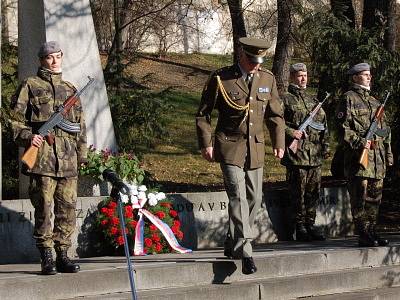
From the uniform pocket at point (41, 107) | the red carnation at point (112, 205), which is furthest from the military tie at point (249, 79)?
the red carnation at point (112, 205)

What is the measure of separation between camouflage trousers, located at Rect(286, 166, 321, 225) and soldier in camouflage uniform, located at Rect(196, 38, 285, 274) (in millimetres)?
2754

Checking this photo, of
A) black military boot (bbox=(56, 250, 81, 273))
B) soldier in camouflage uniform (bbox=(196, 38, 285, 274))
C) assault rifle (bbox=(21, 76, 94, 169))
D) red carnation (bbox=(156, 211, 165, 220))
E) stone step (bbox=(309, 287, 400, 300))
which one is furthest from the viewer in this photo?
red carnation (bbox=(156, 211, 165, 220))

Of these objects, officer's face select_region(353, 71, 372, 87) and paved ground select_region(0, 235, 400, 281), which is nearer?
paved ground select_region(0, 235, 400, 281)

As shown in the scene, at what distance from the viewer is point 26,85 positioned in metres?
8.30

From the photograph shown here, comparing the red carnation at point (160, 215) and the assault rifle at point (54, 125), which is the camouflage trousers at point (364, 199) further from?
the assault rifle at point (54, 125)

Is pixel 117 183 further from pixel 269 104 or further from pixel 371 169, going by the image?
pixel 371 169

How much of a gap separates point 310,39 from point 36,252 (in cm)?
682

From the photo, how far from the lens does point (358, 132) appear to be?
1011 cm

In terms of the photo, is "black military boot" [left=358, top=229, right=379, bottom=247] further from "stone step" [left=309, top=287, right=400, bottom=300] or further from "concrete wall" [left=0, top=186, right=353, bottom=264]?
"concrete wall" [left=0, top=186, right=353, bottom=264]

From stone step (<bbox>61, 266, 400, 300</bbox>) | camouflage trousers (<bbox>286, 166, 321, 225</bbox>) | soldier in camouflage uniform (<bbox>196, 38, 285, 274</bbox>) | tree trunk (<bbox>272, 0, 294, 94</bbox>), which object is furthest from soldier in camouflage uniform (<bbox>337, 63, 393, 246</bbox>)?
tree trunk (<bbox>272, 0, 294, 94</bbox>)

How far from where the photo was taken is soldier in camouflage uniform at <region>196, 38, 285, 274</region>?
8.42 metres

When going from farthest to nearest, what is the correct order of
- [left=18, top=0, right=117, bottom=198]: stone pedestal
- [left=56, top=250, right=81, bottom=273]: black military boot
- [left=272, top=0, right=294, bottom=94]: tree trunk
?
[left=272, top=0, right=294, bottom=94]: tree trunk → [left=18, top=0, right=117, bottom=198]: stone pedestal → [left=56, top=250, right=81, bottom=273]: black military boot

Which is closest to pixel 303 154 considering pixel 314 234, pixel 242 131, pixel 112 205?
pixel 314 234

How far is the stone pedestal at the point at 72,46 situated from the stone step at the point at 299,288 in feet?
12.6
